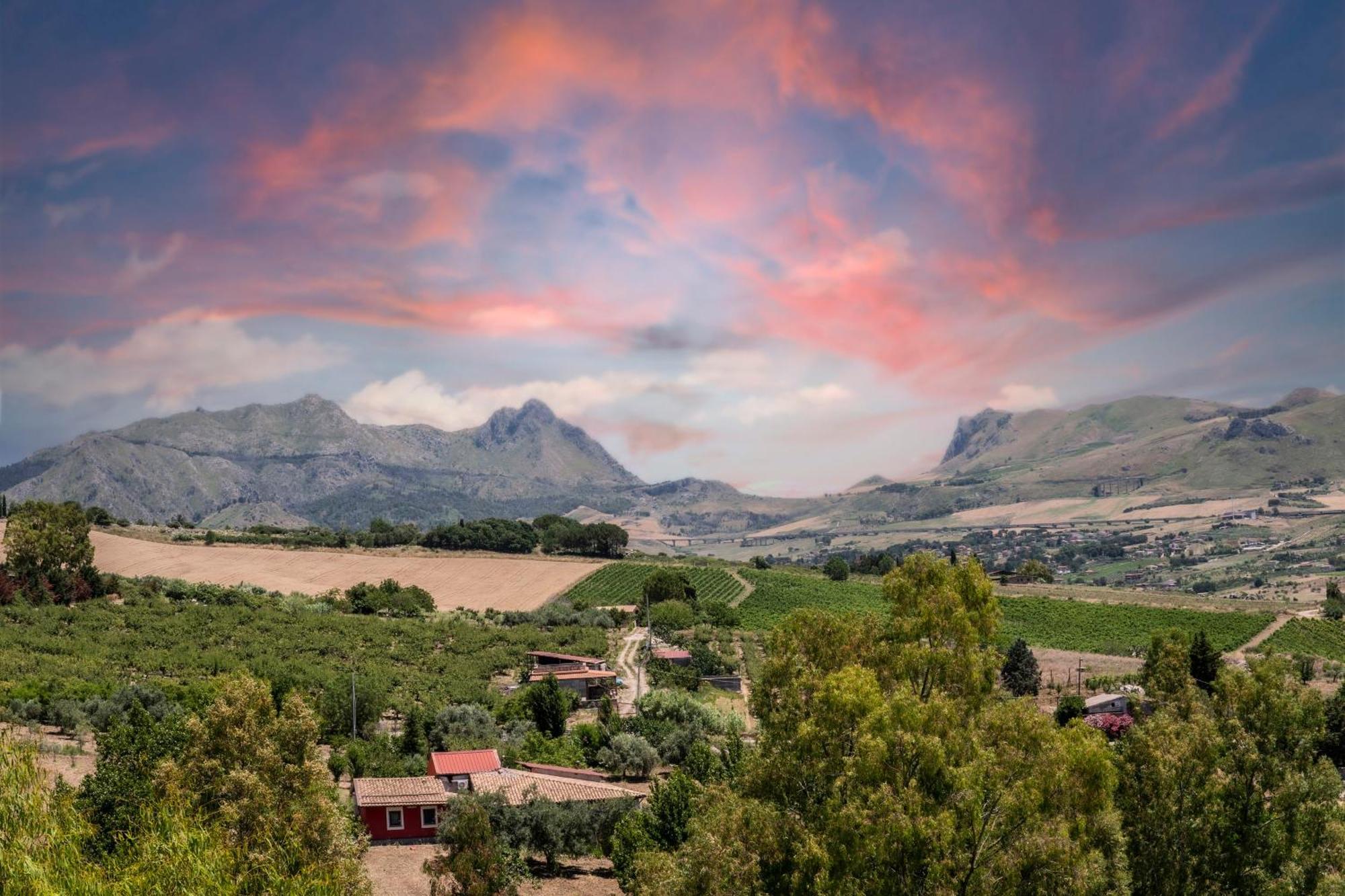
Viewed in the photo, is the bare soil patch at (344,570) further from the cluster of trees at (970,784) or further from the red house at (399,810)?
the cluster of trees at (970,784)

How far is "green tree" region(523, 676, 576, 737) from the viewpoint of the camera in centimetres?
5497

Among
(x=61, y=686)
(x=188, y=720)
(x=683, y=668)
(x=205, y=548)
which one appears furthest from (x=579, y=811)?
(x=205, y=548)

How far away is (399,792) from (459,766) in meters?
4.44

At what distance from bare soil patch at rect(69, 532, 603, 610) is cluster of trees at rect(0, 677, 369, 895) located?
79.7 metres

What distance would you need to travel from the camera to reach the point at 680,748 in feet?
168

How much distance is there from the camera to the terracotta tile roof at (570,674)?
225 ft

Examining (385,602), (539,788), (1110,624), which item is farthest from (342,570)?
(1110,624)

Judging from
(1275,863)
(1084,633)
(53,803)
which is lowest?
(1084,633)

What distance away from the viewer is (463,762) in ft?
141

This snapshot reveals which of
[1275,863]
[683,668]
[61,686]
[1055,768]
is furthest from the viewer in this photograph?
[683,668]

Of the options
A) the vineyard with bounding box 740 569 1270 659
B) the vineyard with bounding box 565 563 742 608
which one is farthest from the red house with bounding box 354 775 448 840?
the vineyard with bounding box 565 563 742 608

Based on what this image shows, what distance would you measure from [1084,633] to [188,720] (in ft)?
297

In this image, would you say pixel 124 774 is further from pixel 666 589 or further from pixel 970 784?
pixel 666 589

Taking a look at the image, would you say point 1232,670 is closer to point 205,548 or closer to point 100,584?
point 100,584
